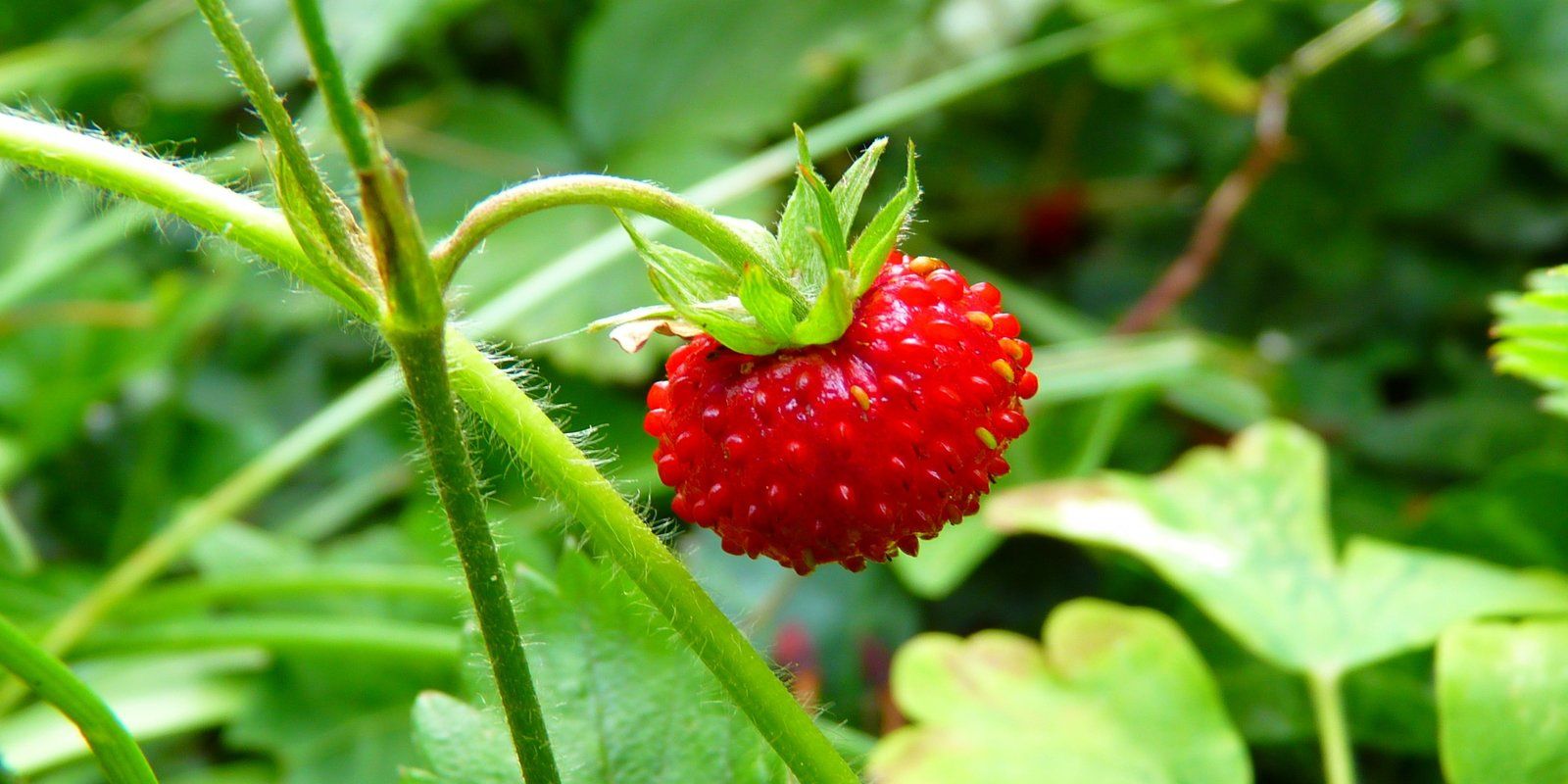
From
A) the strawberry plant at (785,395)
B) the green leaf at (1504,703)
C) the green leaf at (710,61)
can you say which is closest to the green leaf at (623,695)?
the strawberry plant at (785,395)

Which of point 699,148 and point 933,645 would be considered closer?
point 933,645

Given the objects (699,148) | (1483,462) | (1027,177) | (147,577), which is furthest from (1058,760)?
(1027,177)

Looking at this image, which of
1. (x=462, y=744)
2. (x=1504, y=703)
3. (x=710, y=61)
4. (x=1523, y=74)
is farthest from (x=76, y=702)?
(x=1523, y=74)

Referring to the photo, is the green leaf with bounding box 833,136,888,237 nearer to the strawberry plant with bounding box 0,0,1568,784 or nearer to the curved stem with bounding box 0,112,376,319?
the strawberry plant with bounding box 0,0,1568,784

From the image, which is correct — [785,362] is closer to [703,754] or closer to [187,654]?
[703,754]

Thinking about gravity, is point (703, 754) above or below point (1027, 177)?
below

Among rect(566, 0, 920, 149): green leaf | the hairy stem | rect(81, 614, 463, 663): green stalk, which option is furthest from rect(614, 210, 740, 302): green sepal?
rect(566, 0, 920, 149): green leaf
